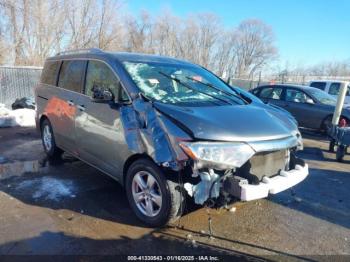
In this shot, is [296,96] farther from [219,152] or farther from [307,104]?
[219,152]

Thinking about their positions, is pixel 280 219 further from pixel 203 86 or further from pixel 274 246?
pixel 203 86

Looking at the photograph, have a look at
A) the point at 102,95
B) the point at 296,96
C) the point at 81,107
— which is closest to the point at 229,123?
the point at 102,95

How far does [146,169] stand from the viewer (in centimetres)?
359

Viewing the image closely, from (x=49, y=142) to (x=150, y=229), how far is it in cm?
335

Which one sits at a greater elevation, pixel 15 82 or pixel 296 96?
pixel 296 96

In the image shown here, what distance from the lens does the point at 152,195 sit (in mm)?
3625

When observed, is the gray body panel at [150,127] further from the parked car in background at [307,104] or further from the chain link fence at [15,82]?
the chain link fence at [15,82]

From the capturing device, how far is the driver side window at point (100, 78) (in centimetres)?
416

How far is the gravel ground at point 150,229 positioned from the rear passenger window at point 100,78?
1.44 m

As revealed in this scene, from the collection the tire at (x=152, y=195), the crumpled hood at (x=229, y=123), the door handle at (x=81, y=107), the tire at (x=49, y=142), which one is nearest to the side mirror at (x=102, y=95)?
the door handle at (x=81, y=107)

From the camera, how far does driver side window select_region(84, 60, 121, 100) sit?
4.16 m

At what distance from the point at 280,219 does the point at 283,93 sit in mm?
7582

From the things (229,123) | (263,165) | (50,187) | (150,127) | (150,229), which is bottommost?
Answer: (50,187)

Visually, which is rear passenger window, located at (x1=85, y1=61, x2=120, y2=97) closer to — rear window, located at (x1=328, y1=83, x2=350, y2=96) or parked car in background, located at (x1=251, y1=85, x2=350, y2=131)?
parked car in background, located at (x1=251, y1=85, x2=350, y2=131)
